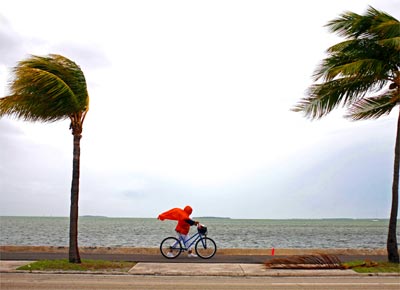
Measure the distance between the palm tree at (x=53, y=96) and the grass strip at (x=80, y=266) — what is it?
0.46 m

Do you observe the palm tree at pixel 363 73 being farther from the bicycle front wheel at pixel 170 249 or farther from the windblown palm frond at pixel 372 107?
the bicycle front wheel at pixel 170 249

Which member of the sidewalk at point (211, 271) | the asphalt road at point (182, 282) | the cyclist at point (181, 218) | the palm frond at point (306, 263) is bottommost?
the asphalt road at point (182, 282)

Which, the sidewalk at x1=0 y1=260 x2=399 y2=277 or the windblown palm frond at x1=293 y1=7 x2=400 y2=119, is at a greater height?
the windblown palm frond at x1=293 y1=7 x2=400 y2=119

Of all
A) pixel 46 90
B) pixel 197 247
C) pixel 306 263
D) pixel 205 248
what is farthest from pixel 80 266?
pixel 306 263

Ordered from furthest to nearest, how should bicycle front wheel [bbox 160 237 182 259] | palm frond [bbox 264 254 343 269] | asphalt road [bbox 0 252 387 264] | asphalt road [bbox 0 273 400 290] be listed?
bicycle front wheel [bbox 160 237 182 259], asphalt road [bbox 0 252 387 264], palm frond [bbox 264 254 343 269], asphalt road [bbox 0 273 400 290]

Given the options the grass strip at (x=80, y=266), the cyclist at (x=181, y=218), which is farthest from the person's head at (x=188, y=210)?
the grass strip at (x=80, y=266)

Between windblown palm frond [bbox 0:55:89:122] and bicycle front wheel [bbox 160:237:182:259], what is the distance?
5097 millimetres

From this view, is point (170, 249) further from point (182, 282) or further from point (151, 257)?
point (182, 282)

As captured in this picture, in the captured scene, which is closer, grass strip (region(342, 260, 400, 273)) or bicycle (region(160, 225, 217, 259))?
grass strip (region(342, 260, 400, 273))

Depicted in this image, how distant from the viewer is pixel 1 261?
14.7 metres

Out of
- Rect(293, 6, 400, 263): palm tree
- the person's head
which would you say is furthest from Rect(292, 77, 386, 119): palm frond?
the person's head

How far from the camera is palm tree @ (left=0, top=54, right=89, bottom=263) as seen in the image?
13.5 metres

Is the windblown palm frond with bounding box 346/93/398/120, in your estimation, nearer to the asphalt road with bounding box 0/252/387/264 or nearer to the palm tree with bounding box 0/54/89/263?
the asphalt road with bounding box 0/252/387/264

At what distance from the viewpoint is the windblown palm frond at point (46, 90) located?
13.5m
